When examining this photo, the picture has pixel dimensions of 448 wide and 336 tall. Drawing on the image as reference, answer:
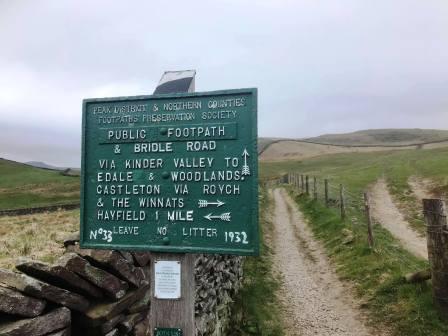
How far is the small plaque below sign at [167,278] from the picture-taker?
16.9ft

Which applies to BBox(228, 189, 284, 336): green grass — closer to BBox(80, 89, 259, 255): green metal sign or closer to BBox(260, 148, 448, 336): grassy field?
BBox(260, 148, 448, 336): grassy field

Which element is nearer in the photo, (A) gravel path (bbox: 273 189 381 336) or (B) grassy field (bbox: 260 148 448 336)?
(B) grassy field (bbox: 260 148 448 336)

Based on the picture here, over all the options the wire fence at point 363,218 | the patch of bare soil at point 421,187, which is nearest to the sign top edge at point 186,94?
the wire fence at point 363,218

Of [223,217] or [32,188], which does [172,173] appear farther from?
[32,188]

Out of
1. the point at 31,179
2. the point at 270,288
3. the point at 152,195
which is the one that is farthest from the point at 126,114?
the point at 31,179

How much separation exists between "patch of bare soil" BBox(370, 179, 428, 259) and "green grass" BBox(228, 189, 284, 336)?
5194mm

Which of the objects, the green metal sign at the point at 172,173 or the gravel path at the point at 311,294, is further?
the gravel path at the point at 311,294

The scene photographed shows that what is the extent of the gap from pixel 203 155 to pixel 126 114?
117cm

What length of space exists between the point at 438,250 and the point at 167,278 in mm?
6015

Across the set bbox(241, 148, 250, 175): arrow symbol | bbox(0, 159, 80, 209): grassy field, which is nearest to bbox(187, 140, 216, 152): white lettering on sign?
bbox(241, 148, 250, 175): arrow symbol

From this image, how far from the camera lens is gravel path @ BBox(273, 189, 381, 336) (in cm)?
962

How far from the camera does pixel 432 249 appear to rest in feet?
28.4

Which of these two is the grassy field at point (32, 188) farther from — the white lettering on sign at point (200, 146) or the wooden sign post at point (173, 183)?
the white lettering on sign at point (200, 146)

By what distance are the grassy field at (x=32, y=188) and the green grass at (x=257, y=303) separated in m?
29.4
